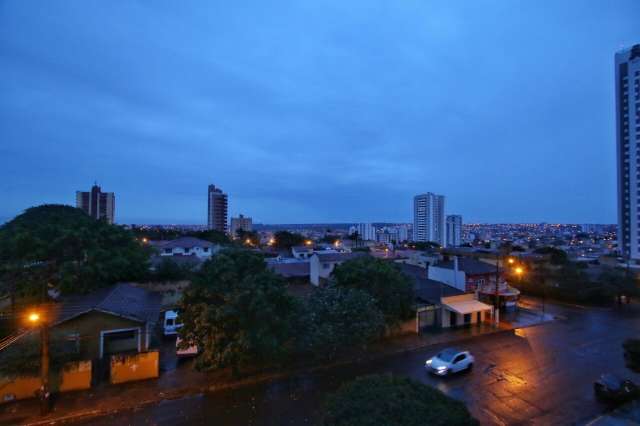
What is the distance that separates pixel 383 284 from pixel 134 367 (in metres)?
13.1

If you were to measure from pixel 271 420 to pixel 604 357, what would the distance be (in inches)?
699

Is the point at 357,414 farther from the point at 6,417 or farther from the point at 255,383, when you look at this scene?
the point at 6,417

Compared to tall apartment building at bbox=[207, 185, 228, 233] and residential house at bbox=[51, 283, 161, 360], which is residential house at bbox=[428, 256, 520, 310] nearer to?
residential house at bbox=[51, 283, 161, 360]

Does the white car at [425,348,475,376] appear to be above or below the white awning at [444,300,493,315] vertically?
below

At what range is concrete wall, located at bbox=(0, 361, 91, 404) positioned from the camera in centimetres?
1140

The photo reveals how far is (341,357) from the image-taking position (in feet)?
51.0

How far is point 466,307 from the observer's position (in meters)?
21.1

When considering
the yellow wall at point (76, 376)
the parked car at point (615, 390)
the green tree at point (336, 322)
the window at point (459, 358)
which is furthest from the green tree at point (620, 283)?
the yellow wall at point (76, 376)

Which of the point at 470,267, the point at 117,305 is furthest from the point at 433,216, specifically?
the point at 117,305

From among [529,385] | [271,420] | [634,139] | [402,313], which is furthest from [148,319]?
[634,139]

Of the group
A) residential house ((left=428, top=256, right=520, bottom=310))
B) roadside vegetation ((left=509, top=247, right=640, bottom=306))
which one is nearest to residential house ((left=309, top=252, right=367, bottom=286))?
residential house ((left=428, top=256, right=520, bottom=310))

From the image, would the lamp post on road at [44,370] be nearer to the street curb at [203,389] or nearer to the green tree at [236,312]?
the street curb at [203,389]

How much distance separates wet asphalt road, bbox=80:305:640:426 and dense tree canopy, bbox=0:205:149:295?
13.3 meters

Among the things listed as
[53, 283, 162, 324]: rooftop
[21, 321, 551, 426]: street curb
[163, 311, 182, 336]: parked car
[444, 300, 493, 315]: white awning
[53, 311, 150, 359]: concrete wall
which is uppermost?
[53, 283, 162, 324]: rooftop
